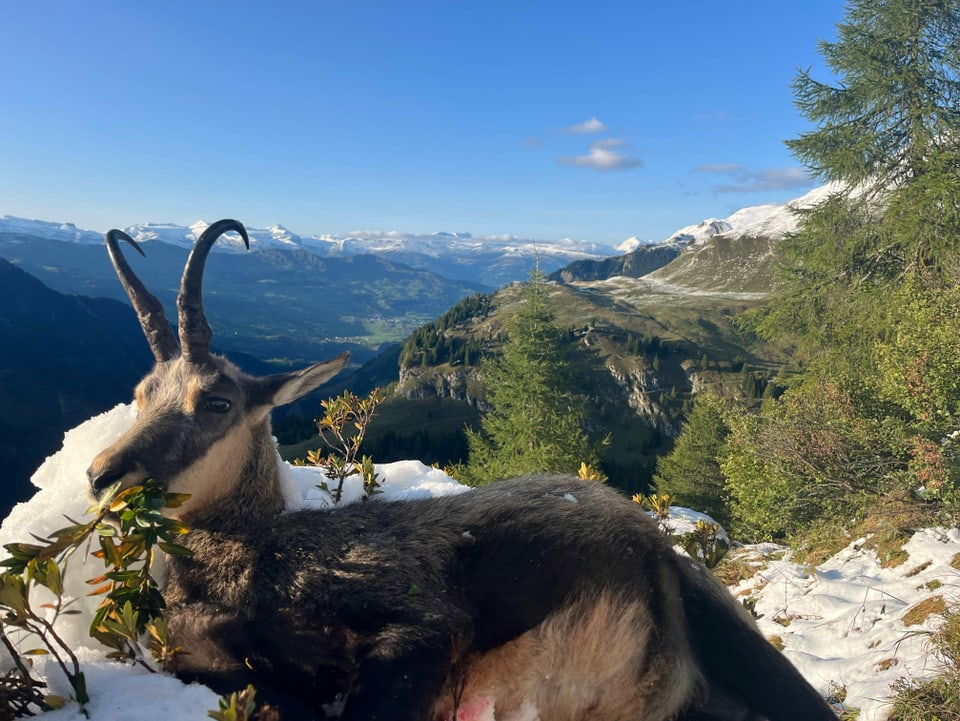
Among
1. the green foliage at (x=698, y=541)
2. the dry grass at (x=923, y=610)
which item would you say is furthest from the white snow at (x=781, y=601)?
the green foliage at (x=698, y=541)

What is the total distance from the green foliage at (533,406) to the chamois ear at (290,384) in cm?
2179

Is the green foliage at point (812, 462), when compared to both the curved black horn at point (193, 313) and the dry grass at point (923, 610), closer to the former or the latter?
the dry grass at point (923, 610)

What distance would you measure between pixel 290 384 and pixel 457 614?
2.66 m

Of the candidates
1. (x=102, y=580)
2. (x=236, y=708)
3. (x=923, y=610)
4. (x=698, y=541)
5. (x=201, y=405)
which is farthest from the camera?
(x=923, y=610)

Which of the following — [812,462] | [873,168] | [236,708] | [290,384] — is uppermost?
[873,168]

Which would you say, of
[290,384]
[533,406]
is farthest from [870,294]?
[290,384]

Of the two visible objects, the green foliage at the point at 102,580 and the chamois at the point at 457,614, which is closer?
the green foliage at the point at 102,580

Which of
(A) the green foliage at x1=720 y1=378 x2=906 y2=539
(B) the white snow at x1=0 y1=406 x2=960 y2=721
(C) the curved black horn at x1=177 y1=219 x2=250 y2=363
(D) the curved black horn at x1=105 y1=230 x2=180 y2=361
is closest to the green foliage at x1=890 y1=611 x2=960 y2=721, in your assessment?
(B) the white snow at x1=0 y1=406 x2=960 y2=721

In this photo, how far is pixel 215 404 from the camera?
5.13 metres

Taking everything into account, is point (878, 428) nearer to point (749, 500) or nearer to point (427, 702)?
point (749, 500)

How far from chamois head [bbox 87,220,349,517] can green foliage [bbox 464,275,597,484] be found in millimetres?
21771

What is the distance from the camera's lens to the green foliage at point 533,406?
27.5 m

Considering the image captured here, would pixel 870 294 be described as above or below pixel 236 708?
above

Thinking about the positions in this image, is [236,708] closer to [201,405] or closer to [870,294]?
[201,405]
